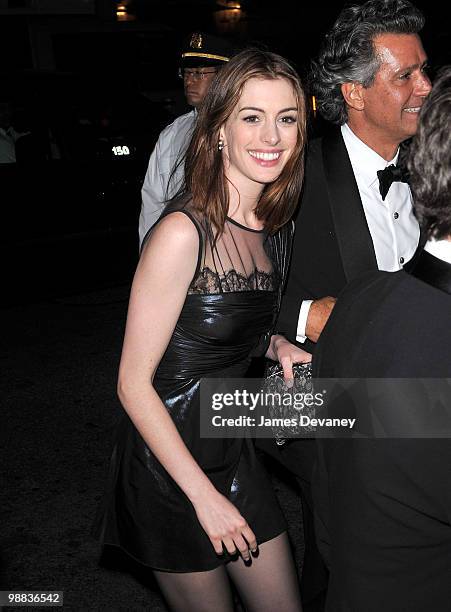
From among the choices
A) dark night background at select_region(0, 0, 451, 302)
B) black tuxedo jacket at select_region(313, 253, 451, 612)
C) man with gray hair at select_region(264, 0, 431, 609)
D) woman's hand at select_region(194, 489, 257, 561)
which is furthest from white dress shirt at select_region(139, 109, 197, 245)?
black tuxedo jacket at select_region(313, 253, 451, 612)

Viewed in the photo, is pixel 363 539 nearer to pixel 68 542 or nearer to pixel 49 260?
pixel 68 542

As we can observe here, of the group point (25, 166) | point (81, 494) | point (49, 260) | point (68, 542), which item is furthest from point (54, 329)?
point (68, 542)

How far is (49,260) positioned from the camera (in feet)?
23.5

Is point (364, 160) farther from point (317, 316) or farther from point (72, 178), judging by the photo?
point (72, 178)

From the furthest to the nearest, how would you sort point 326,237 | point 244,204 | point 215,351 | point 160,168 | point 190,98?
1. point 190,98
2. point 160,168
3. point 326,237
4. point 244,204
5. point 215,351

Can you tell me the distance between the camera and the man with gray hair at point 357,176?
8.66 feet

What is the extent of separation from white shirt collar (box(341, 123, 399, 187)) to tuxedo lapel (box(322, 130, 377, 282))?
0.19 ft

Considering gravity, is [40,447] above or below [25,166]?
below

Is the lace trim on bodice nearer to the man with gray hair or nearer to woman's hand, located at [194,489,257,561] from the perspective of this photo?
the man with gray hair

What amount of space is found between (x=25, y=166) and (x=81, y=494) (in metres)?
3.85

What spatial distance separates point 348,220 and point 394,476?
4.71 ft

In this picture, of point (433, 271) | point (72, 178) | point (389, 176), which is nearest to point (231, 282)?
point (389, 176)

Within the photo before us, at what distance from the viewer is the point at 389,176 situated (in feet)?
8.86

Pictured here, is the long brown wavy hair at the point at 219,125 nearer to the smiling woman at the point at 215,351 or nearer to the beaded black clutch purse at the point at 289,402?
the smiling woman at the point at 215,351
